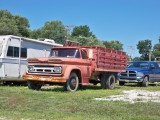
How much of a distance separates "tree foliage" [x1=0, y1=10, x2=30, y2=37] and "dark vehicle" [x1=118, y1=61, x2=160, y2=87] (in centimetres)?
4828

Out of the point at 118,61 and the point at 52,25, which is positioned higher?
the point at 52,25

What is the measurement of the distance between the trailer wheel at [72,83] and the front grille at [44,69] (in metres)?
0.72

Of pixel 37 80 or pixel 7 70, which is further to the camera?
pixel 7 70

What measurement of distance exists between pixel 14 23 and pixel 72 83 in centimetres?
6117

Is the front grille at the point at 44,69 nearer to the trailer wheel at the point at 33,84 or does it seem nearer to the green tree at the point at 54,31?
the trailer wheel at the point at 33,84

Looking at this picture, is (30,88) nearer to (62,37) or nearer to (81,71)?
(81,71)

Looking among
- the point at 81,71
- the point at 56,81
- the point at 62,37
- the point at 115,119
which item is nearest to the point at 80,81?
the point at 81,71

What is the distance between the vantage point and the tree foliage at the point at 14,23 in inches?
2579

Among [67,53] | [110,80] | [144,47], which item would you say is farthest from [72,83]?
[144,47]

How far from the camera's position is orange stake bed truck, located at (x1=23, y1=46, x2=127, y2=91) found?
1203 cm

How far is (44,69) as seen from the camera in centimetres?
1231

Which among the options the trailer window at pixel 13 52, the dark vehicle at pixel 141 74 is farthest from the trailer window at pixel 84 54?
the dark vehicle at pixel 141 74

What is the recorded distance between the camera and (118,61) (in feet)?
53.2

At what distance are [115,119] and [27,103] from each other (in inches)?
136
